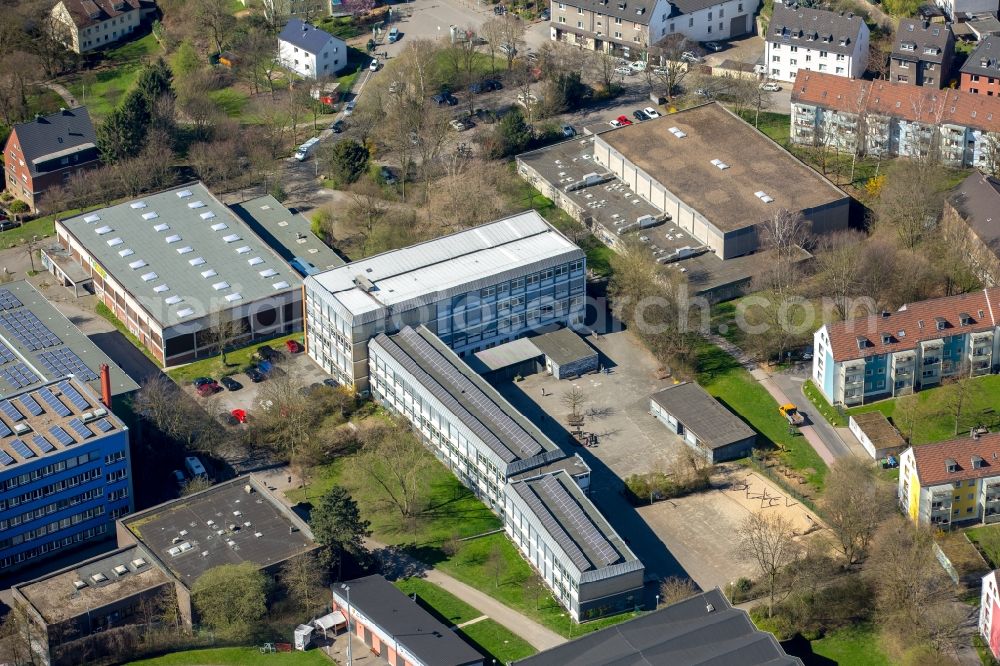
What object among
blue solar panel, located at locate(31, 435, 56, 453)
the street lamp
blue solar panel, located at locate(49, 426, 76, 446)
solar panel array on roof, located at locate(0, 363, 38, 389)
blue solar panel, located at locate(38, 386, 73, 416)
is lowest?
the street lamp

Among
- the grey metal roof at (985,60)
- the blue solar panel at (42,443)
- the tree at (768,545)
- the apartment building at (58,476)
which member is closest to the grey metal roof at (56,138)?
the apartment building at (58,476)

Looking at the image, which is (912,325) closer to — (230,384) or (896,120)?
(896,120)

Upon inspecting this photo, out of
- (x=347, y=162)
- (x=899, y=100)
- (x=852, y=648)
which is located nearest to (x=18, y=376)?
(x=347, y=162)

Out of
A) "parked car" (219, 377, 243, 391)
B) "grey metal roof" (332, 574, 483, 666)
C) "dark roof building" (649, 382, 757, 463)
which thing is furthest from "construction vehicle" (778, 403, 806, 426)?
"parked car" (219, 377, 243, 391)

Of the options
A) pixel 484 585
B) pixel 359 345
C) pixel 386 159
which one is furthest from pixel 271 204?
pixel 484 585

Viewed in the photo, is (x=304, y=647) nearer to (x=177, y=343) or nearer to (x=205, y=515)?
(x=205, y=515)

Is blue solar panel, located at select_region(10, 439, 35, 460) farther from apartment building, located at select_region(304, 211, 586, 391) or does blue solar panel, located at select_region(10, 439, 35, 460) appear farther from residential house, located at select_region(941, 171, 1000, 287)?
residential house, located at select_region(941, 171, 1000, 287)

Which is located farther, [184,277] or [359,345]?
[184,277]
